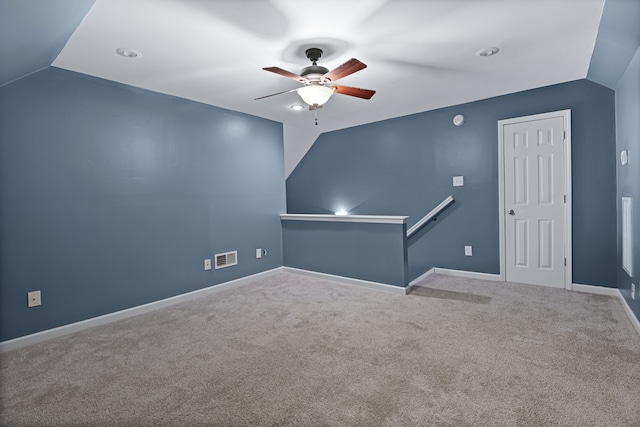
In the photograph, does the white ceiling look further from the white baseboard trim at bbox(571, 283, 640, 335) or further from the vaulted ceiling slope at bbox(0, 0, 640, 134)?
the white baseboard trim at bbox(571, 283, 640, 335)

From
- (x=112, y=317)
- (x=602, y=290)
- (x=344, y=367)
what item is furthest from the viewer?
(x=602, y=290)

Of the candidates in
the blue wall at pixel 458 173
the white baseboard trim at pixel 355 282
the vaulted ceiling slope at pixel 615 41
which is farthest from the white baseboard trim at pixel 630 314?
the vaulted ceiling slope at pixel 615 41

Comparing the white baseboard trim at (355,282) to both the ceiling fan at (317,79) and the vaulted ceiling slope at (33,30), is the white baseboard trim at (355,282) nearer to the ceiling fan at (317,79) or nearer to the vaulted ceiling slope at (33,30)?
the ceiling fan at (317,79)

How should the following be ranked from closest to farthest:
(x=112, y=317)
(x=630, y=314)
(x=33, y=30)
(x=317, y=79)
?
1. (x=33, y=30)
2. (x=317, y=79)
3. (x=630, y=314)
4. (x=112, y=317)

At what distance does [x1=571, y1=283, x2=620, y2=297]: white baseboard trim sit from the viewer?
3.42 m

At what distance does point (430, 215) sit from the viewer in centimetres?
456

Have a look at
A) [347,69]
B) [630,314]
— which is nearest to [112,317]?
[347,69]

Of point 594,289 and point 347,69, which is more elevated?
point 347,69

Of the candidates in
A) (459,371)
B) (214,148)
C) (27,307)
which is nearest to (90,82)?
(214,148)

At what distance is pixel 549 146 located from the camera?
3.71 meters

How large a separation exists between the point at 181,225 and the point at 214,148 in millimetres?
1028

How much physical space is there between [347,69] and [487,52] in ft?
4.13

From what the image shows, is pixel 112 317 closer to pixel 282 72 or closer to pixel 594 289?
pixel 282 72

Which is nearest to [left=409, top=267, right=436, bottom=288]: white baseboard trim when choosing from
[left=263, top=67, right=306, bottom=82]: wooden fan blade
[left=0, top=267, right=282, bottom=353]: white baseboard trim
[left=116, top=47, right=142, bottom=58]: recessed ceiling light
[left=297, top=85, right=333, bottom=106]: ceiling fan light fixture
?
[left=0, top=267, right=282, bottom=353]: white baseboard trim
